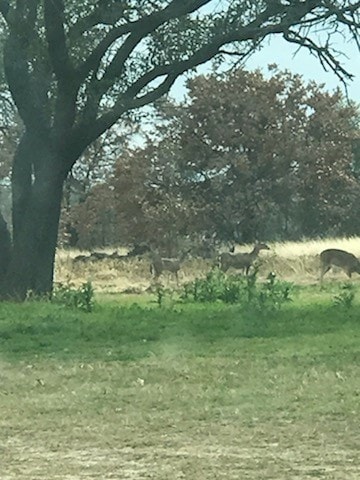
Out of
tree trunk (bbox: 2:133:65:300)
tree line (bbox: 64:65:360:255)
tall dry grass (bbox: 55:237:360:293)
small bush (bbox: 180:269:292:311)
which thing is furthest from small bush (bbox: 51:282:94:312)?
tree line (bbox: 64:65:360:255)

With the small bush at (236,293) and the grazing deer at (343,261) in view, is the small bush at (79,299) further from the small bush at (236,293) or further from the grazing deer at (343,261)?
the grazing deer at (343,261)

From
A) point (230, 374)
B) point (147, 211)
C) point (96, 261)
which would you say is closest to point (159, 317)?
point (230, 374)

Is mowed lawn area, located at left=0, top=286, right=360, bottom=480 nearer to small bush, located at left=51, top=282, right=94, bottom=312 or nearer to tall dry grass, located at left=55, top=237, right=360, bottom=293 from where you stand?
small bush, located at left=51, top=282, right=94, bottom=312

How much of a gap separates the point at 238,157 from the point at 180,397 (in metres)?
38.6

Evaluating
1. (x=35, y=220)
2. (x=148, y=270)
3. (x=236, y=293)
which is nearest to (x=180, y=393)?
(x=236, y=293)

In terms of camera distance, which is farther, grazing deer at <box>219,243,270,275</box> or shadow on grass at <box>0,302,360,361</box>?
grazing deer at <box>219,243,270,275</box>

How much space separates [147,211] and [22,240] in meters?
25.2

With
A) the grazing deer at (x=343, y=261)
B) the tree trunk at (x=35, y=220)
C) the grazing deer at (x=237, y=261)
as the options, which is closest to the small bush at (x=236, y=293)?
the tree trunk at (x=35, y=220)

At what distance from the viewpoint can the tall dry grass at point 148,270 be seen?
2823 cm

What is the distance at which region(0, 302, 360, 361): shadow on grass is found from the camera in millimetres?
12406

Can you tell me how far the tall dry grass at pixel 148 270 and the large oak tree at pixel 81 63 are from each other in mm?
4914

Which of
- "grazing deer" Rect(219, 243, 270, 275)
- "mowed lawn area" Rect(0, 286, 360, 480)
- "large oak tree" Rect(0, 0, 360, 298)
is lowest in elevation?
"mowed lawn area" Rect(0, 286, 360, 480)

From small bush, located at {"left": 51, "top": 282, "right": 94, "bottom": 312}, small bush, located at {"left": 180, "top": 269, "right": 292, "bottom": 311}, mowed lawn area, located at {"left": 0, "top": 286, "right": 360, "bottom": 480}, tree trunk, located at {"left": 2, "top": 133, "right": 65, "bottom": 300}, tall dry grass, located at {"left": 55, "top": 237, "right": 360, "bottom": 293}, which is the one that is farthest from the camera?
tall dry grass, located at {"left": 55, "top": 237, "right": 360, "bottom": 293}

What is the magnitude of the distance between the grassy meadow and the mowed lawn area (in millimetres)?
14
